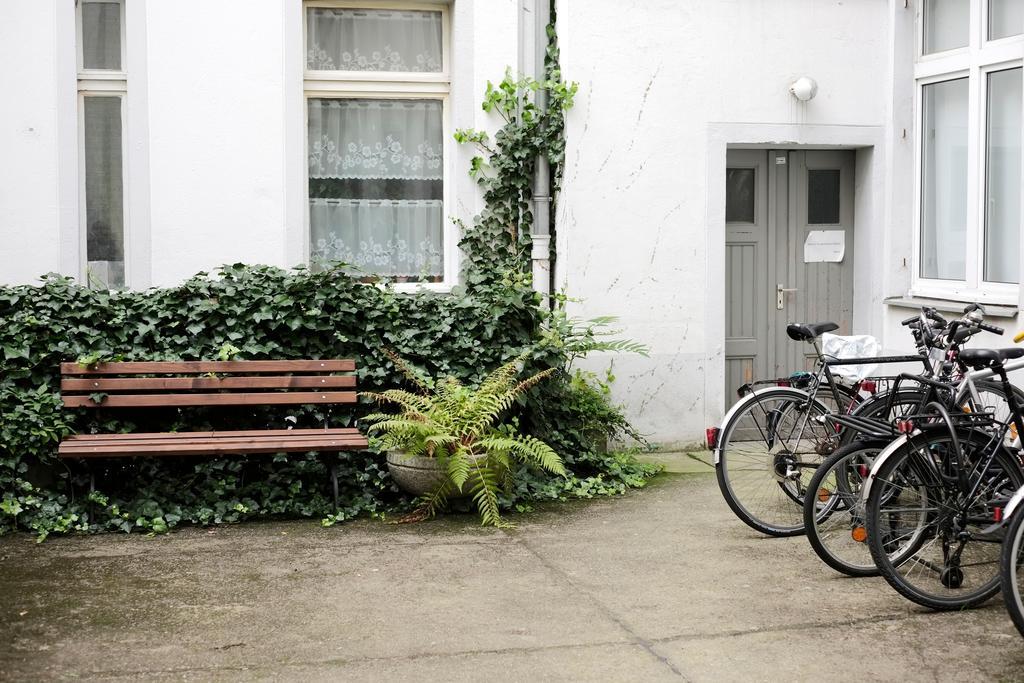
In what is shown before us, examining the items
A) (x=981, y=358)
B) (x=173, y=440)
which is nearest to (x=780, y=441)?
(x=981, y=358)

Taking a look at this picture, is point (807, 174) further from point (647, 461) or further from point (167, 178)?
point (167, 178)

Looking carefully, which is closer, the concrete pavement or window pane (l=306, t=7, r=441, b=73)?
the concrete pavement

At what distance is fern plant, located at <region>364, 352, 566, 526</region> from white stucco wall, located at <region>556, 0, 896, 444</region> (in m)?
1.93

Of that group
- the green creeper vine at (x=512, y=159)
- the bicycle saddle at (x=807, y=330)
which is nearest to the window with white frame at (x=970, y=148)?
the bicycle saddle at (x=807, y=330)

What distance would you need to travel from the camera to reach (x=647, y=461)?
9.32m

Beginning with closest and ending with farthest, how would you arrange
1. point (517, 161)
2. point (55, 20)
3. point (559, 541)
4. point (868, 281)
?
point (559, 541)
point (55, 20)
point (517, 161)
point (868, 281)

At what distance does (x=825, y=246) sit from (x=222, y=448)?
536 cm

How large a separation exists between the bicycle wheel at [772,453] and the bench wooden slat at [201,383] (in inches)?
96.0

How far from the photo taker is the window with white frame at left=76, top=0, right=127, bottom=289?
9.10m

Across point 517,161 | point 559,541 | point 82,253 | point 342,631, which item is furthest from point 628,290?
point 342,631

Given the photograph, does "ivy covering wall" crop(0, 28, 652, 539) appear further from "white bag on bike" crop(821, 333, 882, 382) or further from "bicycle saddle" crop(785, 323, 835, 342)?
"bicycle saddle" crop(785, 323, 835, 342)

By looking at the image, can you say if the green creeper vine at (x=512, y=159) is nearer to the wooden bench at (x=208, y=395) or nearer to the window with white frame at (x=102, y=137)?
the wooden bench at (x=208, y=395)

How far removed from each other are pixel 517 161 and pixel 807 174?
8.15ft

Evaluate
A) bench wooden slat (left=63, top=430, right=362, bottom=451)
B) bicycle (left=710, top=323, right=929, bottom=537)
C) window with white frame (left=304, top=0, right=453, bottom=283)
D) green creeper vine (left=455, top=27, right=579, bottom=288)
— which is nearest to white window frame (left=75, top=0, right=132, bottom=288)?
window with white frame (left=304, top=0, right=453, bottom=283)
